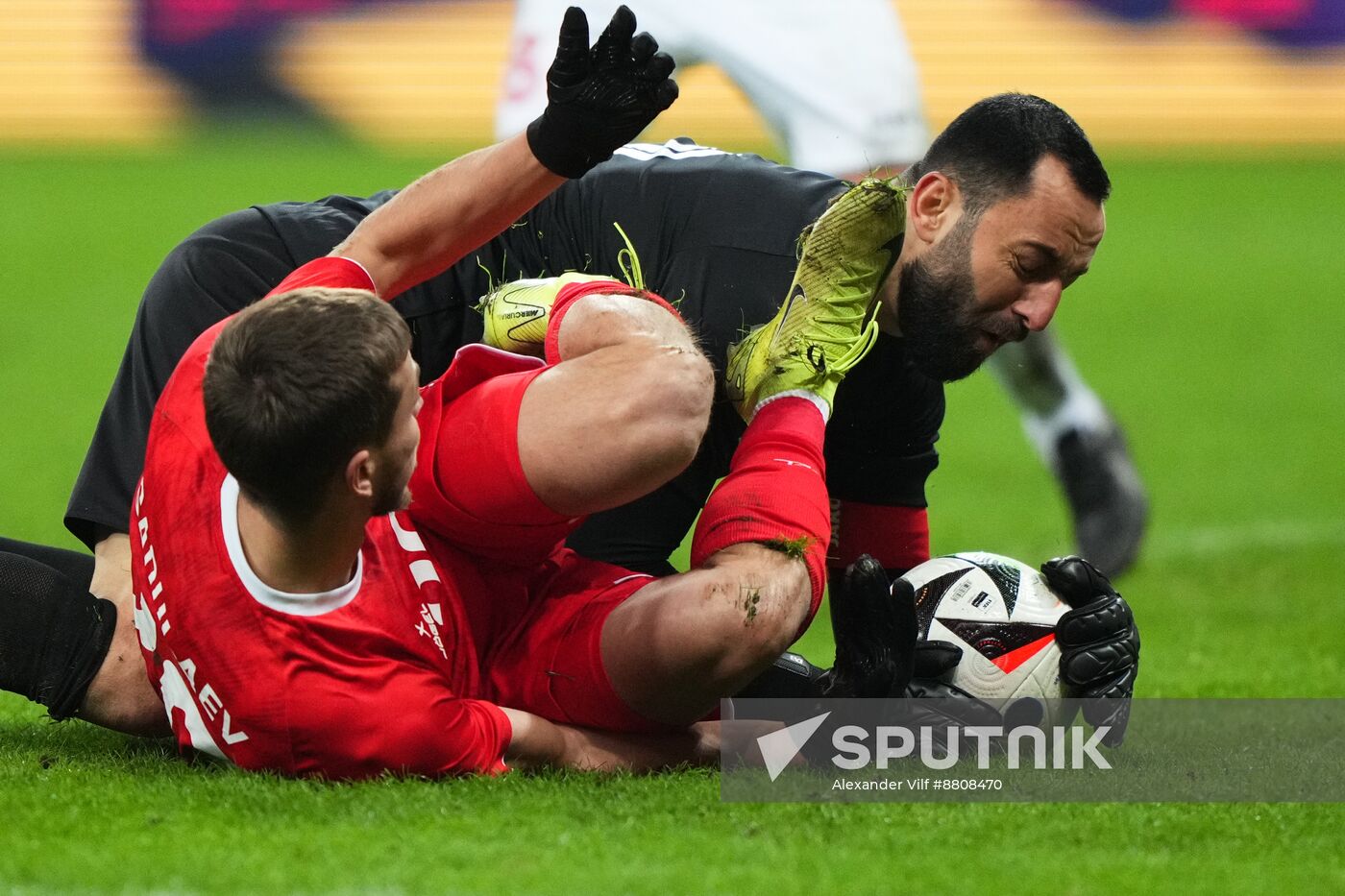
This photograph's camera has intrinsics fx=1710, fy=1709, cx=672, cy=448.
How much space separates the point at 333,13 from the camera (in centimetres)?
1759

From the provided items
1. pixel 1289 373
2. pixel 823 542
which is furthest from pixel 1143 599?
pixel 1289 373

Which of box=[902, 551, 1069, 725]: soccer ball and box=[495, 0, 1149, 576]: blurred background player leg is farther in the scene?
box=[495, 0, 1149, 576]: blurred background player leg

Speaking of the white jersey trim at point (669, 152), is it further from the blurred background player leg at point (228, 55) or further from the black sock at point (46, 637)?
the blurred background player leg at point (228, 55)

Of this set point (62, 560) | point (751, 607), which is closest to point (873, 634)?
point (751, 607)

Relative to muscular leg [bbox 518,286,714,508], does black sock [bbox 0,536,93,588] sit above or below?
below

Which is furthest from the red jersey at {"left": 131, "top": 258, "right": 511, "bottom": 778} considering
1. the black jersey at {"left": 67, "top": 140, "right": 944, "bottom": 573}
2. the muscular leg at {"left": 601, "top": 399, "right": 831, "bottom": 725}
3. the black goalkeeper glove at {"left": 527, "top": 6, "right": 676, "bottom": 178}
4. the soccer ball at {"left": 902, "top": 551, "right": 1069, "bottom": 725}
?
the soccer ball at {"left": 902, "top": 551, "right": 1069, "bottom": 725}

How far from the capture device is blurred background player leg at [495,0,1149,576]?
5781 mm

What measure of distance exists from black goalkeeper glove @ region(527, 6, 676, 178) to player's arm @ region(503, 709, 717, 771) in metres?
1.07

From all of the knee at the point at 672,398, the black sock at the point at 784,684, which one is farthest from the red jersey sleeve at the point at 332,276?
the black sock at the point at 784,684

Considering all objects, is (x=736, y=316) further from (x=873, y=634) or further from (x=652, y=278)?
(x=873, y=634)

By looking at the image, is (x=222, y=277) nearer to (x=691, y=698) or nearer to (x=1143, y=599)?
(x=691, y=698)

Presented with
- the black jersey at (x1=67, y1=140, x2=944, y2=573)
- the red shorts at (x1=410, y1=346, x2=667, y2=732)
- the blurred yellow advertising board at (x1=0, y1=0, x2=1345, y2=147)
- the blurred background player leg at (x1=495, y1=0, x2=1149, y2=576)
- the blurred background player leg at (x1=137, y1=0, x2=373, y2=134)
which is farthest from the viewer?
the blurred background player leg at (x1=137, y1=0, x2=373, y2=134)

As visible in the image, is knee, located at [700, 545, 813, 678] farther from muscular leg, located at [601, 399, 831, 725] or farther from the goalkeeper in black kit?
the goalkeeper in black kit

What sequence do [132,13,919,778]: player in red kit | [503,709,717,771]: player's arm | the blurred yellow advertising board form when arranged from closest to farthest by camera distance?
[132,13,919,778]: player in red kit
[503,709,717,771]: player's arm
the blurred yellow advertising board
